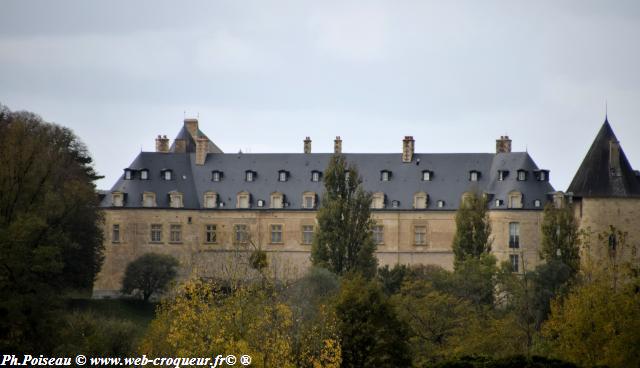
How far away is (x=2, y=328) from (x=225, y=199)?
42.5 m

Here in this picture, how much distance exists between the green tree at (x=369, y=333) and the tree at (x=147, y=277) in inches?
1210

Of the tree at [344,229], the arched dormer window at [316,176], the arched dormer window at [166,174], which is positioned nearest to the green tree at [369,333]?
the tree at [344,229]

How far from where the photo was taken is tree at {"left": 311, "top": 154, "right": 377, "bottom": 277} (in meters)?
80.8

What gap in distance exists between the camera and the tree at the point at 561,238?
8250cm

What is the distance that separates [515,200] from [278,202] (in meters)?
12.8

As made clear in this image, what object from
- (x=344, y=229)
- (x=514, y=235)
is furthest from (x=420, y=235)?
(x=344, y=229)

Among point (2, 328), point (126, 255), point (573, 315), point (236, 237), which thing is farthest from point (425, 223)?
point (2, 328)

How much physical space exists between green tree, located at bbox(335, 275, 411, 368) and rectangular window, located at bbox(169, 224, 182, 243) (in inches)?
1431

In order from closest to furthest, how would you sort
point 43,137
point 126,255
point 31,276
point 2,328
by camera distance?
point 2,328
point 31,276
point 43,137
point 126,255

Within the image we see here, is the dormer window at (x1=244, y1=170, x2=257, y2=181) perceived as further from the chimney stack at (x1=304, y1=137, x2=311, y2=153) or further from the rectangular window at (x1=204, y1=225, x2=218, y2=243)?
the chimney stack at (x1=304, y1=137, x2=311, y2=153)

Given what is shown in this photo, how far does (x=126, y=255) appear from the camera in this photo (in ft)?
305

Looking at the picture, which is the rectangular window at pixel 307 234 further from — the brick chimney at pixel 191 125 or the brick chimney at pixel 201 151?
the brick chimney at pixel 191 125

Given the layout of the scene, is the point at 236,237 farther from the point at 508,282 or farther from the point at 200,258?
the point at 508,282

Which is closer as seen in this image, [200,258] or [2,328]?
[2,328]
